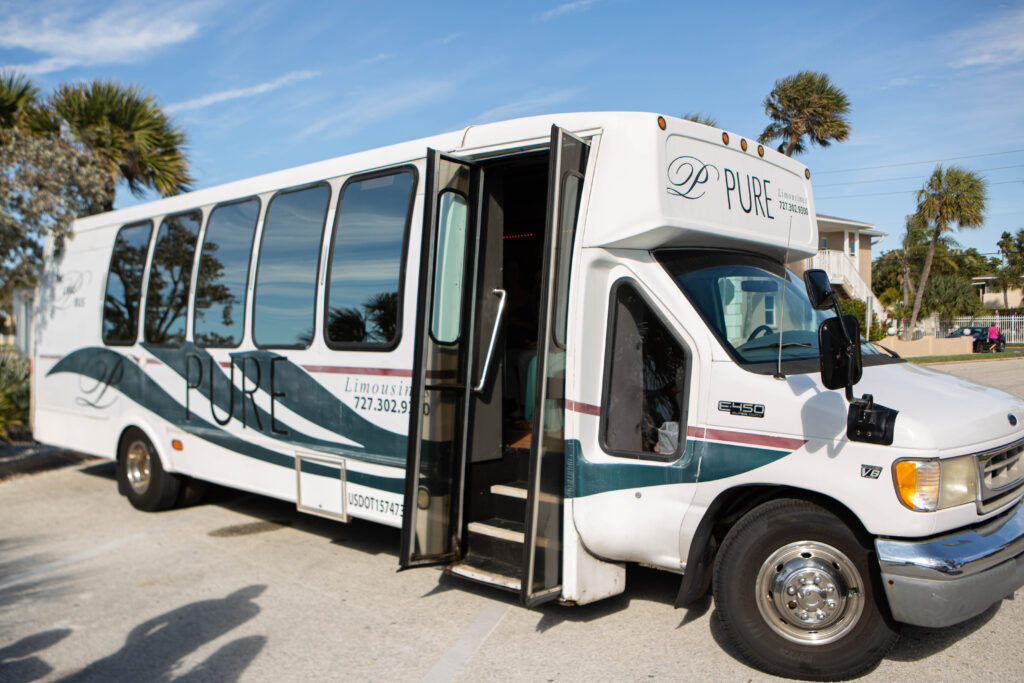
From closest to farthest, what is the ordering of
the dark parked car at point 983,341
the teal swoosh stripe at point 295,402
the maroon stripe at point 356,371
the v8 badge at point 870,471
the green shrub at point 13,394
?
the v8 badge at point 870,471 → the maroon stripe at point 356,371 → the teal swoosh stripe at point 295,402 → the green shrub at point 13,394 → the dark parked car at point 983,341

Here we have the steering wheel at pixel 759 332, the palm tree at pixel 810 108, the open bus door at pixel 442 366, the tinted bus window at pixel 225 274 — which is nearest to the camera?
the steering wheel at pixel 759 332

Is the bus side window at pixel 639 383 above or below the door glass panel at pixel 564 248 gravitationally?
below

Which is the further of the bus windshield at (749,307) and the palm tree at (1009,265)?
the palm tree at (1009,265)

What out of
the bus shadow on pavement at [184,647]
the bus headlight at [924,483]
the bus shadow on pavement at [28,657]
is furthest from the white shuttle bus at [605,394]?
the bus shadow on pavement at [28,657]

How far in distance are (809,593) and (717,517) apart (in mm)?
612

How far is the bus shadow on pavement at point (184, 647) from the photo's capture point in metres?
4.35

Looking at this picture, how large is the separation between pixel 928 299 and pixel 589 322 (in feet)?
158

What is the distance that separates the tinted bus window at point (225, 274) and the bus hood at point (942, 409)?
5121mm

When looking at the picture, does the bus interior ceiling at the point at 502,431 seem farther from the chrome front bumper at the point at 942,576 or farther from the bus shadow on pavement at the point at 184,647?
the chrome front bumper at the point at 942,576

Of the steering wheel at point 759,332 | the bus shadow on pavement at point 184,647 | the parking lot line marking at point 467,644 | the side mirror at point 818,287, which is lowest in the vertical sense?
the bus shadow on pavement at point 184,647

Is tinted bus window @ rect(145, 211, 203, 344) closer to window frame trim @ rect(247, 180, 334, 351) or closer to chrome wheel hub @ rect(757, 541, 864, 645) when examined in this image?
window frame trim @ rect(247, 180, 334, 351)

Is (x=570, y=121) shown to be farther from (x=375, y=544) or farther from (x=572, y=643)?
(x=375, y=544)

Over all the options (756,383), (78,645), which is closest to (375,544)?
(78,645)

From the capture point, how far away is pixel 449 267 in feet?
17.2
